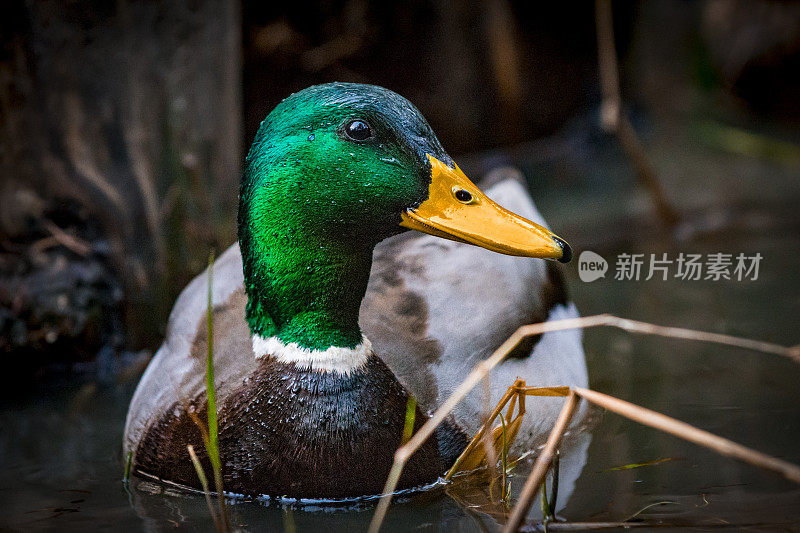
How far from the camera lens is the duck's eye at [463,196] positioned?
2455 mm

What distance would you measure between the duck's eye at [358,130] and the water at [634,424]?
3.23ft

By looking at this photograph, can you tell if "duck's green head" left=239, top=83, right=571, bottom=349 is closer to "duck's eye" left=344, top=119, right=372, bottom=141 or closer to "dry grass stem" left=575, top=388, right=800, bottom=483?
"duck's eye" left=344, top=119, right=372, bottom=141

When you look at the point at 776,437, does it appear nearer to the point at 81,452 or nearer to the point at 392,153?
the point at 392,153

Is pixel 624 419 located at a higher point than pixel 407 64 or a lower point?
lower

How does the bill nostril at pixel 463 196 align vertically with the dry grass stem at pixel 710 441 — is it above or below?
above

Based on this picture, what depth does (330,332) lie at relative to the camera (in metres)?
2.58

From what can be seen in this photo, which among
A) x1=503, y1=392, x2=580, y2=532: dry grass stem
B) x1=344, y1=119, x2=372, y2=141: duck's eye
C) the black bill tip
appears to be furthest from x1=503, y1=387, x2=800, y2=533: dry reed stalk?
x1=344, y1=119, x2=372, y2=141: duck's eye

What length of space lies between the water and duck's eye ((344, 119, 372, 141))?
99 cm

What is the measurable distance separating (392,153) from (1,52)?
214 centimetres

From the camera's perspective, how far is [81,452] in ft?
10.3

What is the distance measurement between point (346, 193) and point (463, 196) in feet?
1.00

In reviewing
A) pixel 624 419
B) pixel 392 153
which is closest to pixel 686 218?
pixel 624 419

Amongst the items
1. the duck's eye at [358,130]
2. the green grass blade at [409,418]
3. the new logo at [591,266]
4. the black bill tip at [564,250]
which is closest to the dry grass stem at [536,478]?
the black bill tip at [564,250]

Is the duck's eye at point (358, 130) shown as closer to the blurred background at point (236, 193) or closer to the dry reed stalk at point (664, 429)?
the dry reed stalk at point (664, 429)
